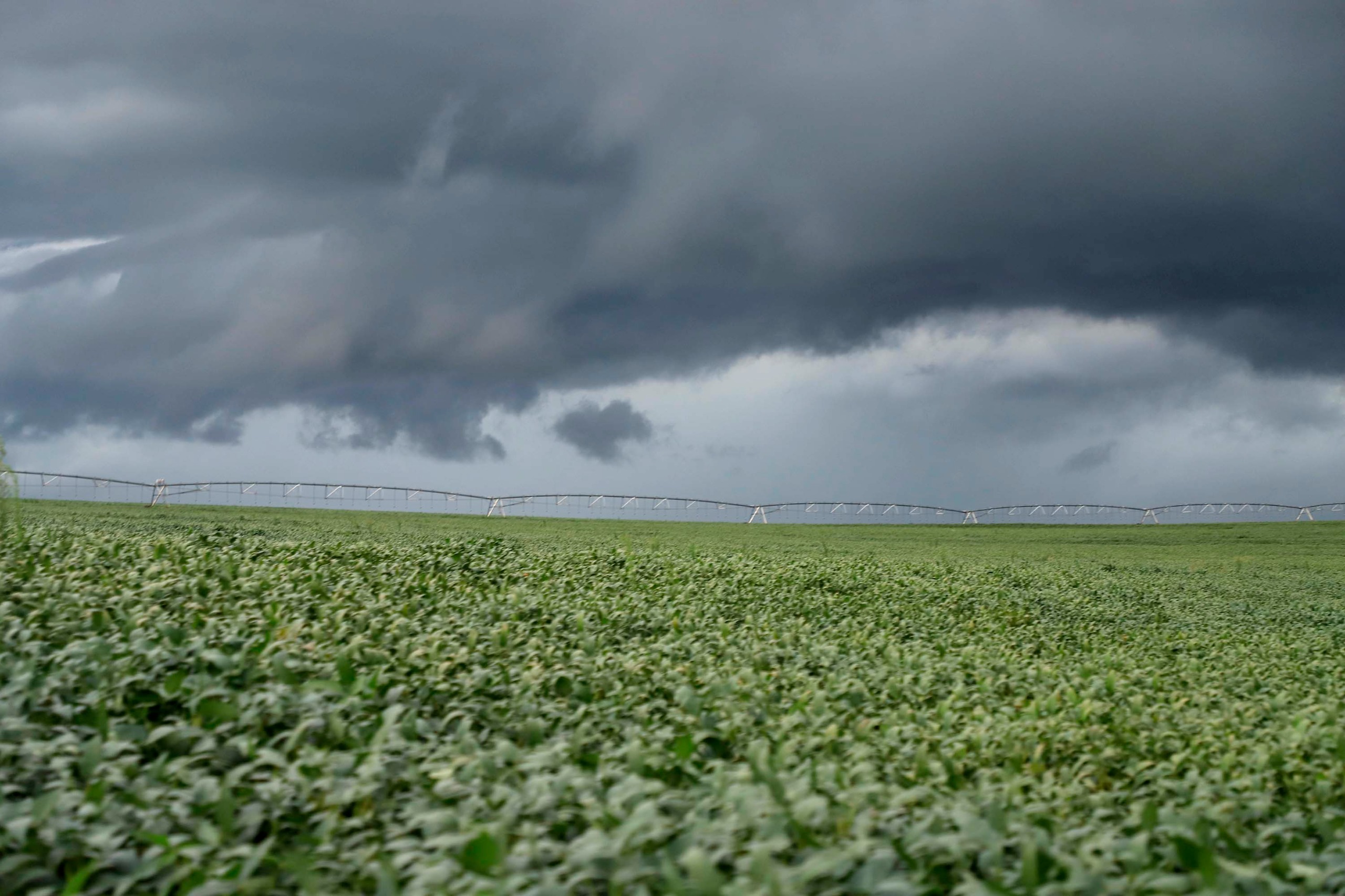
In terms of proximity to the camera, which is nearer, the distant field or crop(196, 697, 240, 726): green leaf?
the distant field

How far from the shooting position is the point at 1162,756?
4.98 meters

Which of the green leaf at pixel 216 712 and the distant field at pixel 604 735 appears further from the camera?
the green leaf at pixel 216 712

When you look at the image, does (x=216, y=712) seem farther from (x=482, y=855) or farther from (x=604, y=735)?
(x=482, y=855)

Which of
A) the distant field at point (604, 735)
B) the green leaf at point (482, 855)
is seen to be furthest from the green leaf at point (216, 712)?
the green leaf at point (482, 855)

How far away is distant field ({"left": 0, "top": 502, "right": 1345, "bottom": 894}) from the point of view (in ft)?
9.34

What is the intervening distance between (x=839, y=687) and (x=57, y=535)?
7.14 metres

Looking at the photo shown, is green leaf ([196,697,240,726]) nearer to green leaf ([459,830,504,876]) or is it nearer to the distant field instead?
the distant field

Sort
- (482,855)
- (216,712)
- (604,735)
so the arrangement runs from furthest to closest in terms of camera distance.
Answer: (604,735) → (216,712) → (482,855)

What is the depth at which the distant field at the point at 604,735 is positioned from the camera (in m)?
2.85

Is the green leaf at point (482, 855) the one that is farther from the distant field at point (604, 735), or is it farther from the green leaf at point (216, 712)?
the green leaf at point (216, 712)

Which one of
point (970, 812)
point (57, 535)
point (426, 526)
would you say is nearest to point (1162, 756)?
point (970, 812)

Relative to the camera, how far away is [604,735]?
14.9 feet

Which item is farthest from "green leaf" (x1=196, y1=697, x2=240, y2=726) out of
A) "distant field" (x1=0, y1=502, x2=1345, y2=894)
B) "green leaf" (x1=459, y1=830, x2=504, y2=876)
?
"green leaf" (x1=459, y1=830, x2=504, y2=876)

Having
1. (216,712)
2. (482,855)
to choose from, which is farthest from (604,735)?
(482,855)
